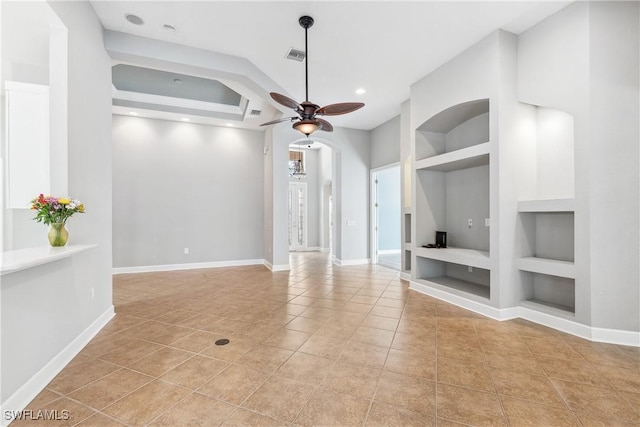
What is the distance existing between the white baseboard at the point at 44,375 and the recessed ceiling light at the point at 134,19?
3.52 metres

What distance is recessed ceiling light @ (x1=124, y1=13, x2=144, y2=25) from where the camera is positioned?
326 cm

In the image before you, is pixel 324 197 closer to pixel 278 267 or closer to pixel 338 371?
pixel 278 267

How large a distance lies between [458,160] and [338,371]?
3.30 meters

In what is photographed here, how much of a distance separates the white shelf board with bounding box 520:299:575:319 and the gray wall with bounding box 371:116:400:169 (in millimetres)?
3899

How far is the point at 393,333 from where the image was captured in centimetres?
307

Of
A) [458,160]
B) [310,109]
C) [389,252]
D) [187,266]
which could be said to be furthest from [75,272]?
[389,252]

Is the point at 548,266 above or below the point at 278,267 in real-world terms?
above

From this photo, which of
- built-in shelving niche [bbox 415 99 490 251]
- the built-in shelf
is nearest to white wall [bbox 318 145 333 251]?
built-in shelving niche [bbox 415 99 490 251]

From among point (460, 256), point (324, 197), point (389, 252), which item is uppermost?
point (324, 197)

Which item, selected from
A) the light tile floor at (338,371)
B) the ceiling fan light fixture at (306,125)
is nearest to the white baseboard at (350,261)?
the light tile floor at (338,371)

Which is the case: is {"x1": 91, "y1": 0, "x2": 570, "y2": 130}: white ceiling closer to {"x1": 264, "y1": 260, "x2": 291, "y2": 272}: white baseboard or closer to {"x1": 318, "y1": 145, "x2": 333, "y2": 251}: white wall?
{"x1": 264, "y1": 260, "x2": 291, "y2": 272}: white baseboard

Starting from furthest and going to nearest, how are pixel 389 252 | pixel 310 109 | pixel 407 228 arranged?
pixel 389 252 < pixel 407 228 < pixel 310 109

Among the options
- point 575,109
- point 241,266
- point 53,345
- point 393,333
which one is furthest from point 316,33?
point 241,266

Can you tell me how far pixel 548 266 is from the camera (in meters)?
3.23
